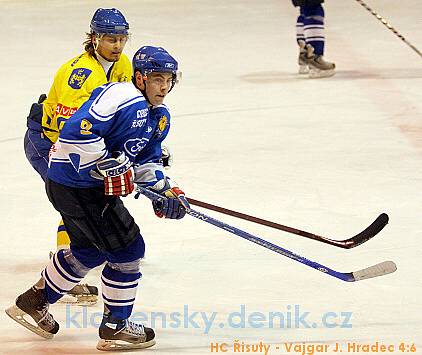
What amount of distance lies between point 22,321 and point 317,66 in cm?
435

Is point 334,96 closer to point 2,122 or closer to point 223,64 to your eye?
point 223,64

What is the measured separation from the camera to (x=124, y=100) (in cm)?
341

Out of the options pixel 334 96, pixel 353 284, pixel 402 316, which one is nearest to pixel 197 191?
pixel 353 284

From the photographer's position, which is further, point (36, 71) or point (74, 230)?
point (36, 71)

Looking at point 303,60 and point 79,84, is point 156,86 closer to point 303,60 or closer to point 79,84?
point 79,84

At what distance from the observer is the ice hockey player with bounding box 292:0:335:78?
7.71 m

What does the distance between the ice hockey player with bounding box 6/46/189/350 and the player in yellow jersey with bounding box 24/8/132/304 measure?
→ 38 cm

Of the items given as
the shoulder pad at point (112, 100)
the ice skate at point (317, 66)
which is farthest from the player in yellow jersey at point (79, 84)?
the ice skate at point (317, 66)

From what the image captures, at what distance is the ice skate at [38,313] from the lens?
3670 millimetres

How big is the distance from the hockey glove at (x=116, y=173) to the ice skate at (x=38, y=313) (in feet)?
1.51

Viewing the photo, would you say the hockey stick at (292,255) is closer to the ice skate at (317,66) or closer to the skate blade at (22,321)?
the skate blade at (22,321)

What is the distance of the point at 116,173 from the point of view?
342cm

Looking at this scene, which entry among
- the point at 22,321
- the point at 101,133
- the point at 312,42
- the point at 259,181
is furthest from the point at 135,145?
the point at 312,42

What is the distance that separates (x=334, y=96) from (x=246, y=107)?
1.93 feet
